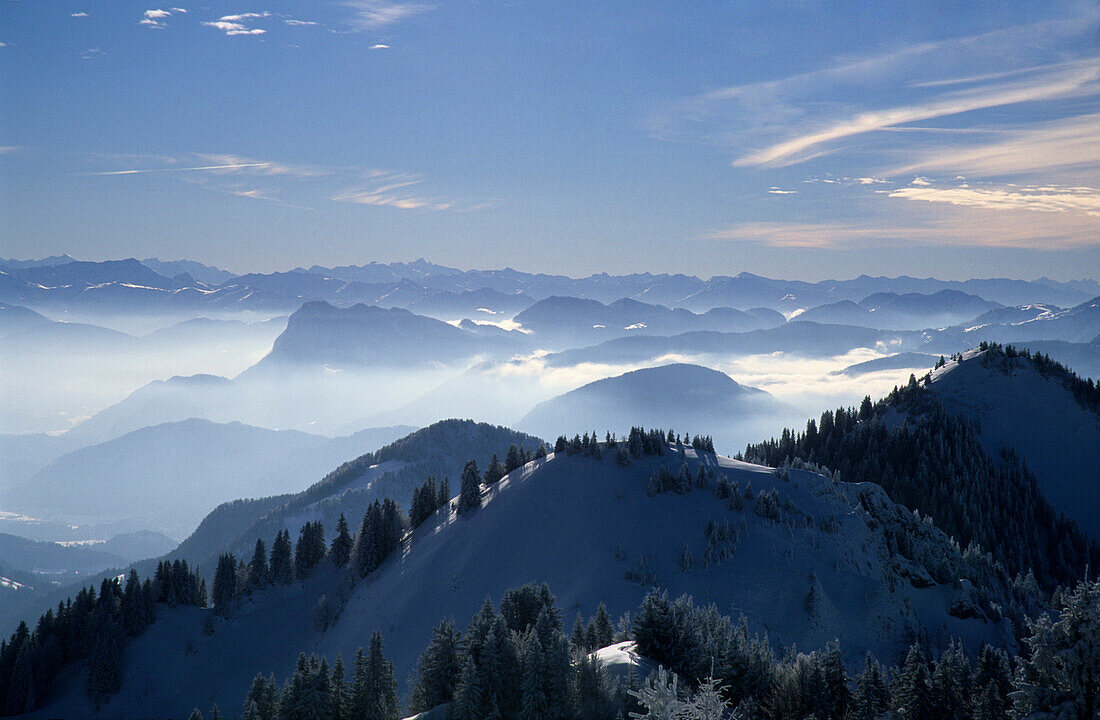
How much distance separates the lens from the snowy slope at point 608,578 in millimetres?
87812

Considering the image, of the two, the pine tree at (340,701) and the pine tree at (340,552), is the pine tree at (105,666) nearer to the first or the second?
the pine tree at (340,552)

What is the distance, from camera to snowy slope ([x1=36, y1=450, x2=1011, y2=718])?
87.8 metres

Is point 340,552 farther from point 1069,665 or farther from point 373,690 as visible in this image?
point 1069,665

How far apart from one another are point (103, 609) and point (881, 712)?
111509mm

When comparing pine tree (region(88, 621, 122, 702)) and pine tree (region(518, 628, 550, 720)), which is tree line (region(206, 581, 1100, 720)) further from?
pine tree (region(88, 621, 122, 702))

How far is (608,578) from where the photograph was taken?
9306 centimetres

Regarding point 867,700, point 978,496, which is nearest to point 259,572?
point 867,700

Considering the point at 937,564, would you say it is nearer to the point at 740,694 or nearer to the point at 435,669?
the point at 740,694

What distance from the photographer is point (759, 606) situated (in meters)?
84.3

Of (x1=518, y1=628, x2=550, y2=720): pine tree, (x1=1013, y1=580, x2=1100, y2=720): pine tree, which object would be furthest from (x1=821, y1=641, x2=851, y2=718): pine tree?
(x1=518, y1=628, x2=550, y2=720): pine tree

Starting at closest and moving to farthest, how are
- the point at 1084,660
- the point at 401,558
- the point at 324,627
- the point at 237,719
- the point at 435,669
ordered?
the point at 1084,660 → the point at 435,669 → the point at 237,719 → the point at 324,627 → the point at 401,558

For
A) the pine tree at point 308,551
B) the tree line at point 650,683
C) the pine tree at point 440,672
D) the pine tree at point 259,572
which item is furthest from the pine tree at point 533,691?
the pine tree at point 259,572

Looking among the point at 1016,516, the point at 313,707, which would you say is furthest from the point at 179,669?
the point at 1016,516

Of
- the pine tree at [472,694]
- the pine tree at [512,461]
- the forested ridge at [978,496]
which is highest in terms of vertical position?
the pine tree at [512,461]
